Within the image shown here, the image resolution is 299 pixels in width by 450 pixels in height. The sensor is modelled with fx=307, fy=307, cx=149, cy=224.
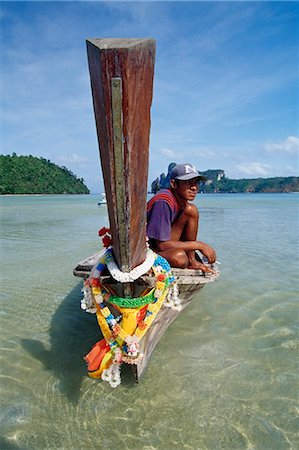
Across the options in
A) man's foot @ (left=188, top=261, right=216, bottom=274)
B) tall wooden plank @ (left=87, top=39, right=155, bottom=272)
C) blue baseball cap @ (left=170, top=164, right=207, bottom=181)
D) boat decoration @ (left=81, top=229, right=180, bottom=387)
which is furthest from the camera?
man's foot @ (left=188, top=261, right=216, bottom=274)

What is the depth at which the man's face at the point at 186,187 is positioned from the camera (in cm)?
393

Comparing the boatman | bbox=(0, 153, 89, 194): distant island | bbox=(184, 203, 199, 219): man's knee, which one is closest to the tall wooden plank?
the boatman

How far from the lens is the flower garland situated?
2787 mm

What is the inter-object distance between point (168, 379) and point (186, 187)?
2.35 meters

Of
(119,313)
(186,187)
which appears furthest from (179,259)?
(119,313)

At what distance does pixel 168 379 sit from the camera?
143 inches

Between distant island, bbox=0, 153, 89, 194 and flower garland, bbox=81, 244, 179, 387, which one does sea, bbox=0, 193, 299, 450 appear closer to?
flower garland, bbox=81, 244, 179, 387

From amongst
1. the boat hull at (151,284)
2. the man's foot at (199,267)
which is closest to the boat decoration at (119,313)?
the boat hull at (151,284)

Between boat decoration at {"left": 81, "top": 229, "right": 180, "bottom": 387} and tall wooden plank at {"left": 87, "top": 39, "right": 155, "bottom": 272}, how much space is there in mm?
458

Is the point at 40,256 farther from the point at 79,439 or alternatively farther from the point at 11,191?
the point at 11,191

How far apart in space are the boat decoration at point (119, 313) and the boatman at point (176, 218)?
0.69 metres

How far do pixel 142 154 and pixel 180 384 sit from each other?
107 inches

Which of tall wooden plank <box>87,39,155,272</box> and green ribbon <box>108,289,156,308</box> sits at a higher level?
tall wooden plank <box>87,39,155,272</box>

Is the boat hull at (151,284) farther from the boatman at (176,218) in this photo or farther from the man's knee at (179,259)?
the boatman at (176,218)
